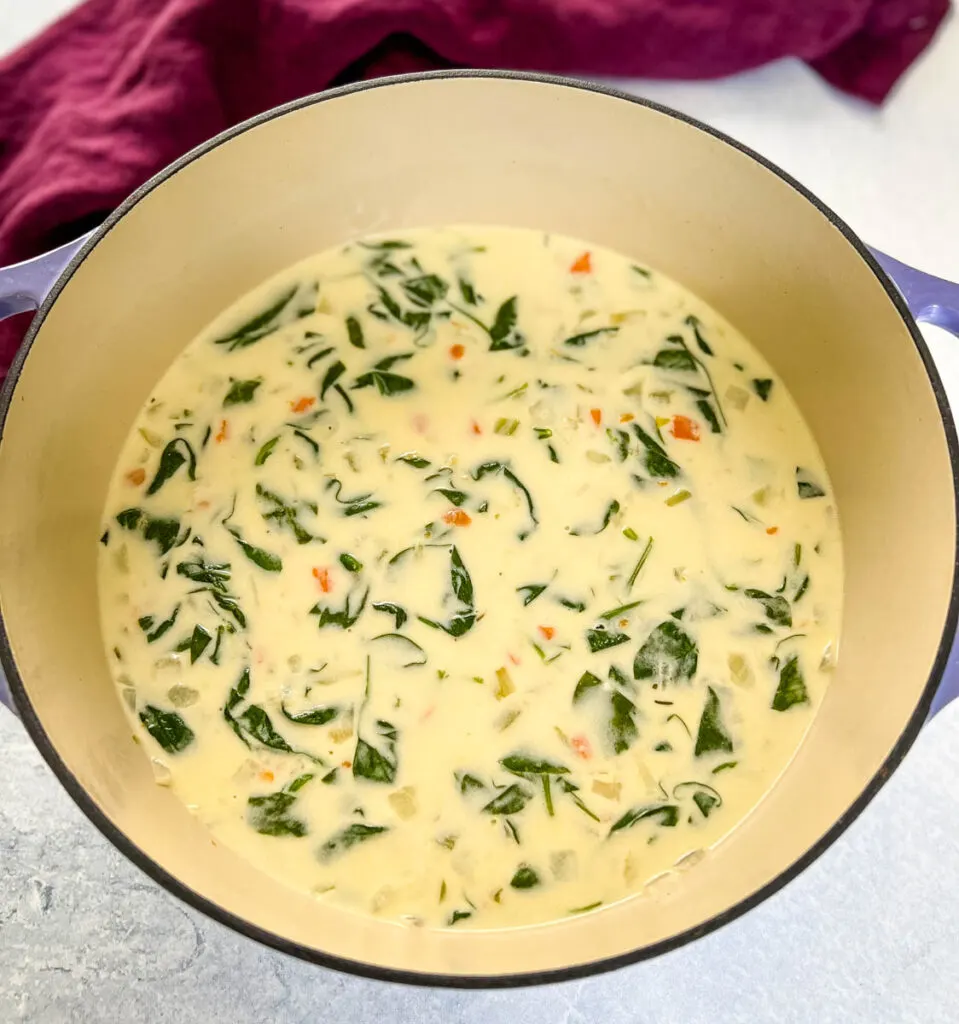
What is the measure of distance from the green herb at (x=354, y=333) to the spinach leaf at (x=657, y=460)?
12.4 inches

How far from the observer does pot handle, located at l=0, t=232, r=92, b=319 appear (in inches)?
37.6

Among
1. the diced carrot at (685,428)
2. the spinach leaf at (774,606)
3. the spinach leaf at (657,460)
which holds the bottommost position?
the spinach leaf at (774,606)

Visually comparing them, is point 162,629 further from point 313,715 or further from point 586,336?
point 586,336

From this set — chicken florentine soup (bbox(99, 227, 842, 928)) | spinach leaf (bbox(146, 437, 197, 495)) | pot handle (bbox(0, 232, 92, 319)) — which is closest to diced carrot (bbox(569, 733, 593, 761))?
chicken florentine soup (bbox(99, 227, 842, 928))

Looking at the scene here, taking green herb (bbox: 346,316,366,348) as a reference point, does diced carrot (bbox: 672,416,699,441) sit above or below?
above

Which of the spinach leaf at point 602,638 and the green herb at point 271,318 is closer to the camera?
the spinach leaf at point 602,638

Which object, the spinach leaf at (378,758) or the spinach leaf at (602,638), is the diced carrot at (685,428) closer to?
the spinach leaf at (602,638)

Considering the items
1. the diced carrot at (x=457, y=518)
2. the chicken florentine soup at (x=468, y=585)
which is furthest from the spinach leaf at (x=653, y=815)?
the diced carrot at (x=457, y=518)

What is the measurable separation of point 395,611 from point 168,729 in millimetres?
248

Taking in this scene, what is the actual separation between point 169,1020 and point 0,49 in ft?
3.46

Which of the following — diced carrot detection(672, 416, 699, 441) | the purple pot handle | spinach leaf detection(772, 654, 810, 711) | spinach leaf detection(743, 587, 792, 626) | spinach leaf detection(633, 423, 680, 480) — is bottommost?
spinach leaf detection(772, 654, 810, 711)

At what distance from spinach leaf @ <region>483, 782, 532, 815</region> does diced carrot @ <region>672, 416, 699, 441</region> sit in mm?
403

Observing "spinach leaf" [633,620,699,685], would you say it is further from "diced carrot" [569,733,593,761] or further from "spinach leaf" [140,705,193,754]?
"spinach leaf" [140,705,193,754]

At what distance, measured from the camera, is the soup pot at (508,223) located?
0.96 meters
